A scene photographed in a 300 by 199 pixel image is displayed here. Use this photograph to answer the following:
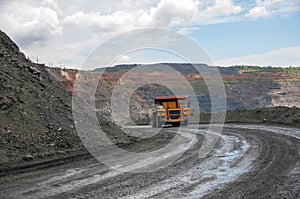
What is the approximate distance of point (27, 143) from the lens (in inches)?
386

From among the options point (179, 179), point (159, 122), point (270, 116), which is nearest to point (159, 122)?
point (159, 122)

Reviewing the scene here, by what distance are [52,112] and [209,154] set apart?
18.9 feet

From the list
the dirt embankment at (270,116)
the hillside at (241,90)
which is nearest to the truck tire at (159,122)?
the dirt embankment at (270,116)

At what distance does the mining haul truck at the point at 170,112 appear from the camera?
80.7 ft

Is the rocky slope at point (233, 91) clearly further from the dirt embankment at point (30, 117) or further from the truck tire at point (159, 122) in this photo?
the dirt embankment at point (30, 117)

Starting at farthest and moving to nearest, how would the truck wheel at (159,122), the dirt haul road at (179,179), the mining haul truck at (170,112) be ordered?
1. the mining haul truck at (170,112)
2. the truck wheel at (159,122)
3. the dirt haul road at (179,179)

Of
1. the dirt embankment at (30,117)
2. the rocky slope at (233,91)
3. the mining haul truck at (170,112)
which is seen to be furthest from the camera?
the rocky slope at (233,91)

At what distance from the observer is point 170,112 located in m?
24.9

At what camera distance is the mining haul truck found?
24609 mm

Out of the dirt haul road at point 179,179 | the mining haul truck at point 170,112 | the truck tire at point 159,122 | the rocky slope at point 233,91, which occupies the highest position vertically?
the rocky slope at point 233,91

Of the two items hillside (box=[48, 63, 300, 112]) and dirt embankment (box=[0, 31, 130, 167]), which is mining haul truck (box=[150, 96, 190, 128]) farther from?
hillside (box=[48, 63, 300, 112])

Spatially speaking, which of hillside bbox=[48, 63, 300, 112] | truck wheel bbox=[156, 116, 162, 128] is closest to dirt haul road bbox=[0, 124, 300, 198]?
truck wheel bbox=[156, 116, 162, 128]

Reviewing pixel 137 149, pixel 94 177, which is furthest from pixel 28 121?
pixel 94 177

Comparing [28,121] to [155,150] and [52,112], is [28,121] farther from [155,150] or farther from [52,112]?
[155,150]
